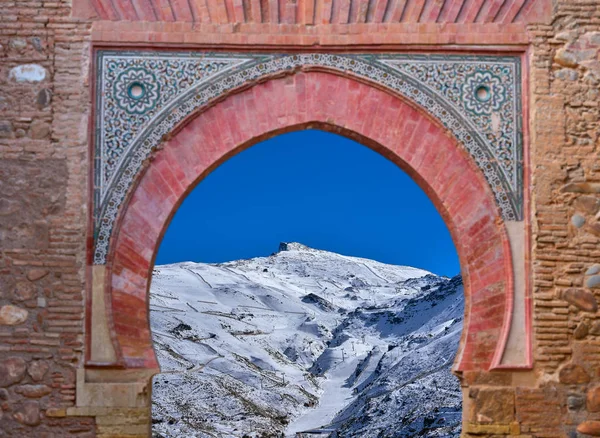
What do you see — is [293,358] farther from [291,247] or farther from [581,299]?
[291,247]

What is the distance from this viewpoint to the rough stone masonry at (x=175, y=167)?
5.44 m

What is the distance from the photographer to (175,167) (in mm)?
5684

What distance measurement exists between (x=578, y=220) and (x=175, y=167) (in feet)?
8.42

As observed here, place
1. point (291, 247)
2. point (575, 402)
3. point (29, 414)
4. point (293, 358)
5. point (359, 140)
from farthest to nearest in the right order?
point (291, 247)
point (293, 358)
point (359, 140)
point (575, 402)
point (29, 414)

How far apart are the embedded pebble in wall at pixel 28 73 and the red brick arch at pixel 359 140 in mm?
895

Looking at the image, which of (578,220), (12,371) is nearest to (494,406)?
(578,220)

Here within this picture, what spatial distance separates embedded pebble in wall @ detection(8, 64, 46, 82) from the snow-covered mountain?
4834 millimetres

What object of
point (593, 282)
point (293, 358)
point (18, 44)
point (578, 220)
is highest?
point (18, 44)

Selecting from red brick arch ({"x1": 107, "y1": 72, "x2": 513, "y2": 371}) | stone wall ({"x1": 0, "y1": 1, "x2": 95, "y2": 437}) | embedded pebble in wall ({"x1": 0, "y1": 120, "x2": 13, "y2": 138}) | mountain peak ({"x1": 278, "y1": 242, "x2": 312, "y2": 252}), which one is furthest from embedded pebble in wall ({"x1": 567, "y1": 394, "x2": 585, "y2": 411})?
mountain peak ({"x1": 278, "y1": 242, "x2": 312, "y2": 252})

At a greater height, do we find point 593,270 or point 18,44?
point 18,44

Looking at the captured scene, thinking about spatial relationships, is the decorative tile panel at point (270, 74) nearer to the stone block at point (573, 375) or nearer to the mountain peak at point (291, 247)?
the stone block at point (573, 375)

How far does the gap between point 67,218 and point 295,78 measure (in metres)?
1.69

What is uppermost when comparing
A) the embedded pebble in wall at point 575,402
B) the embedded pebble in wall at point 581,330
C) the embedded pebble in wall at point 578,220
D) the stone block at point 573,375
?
the embedded pebble in wall at point 578,220

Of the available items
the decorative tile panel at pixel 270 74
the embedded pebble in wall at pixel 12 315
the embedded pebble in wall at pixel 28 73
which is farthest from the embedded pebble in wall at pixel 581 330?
the embedded pebble in wall at pixel 28 73
